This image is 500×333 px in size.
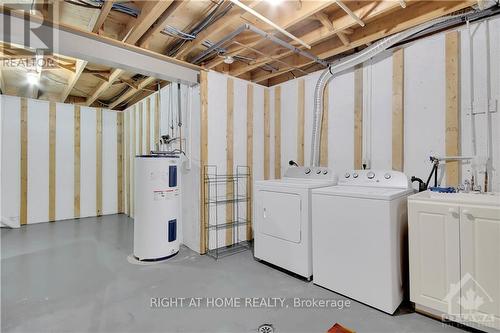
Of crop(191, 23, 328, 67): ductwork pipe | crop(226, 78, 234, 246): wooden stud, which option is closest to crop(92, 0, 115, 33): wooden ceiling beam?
crop(191, 23, 328, 67): ductwork pipe

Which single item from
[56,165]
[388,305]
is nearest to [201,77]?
[388,305]

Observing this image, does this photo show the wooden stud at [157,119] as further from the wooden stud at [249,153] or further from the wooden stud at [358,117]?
the wooden stud at [358,117]

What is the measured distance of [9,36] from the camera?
84.4 inches

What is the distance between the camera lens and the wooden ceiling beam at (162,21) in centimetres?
219

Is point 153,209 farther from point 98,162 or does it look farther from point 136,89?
point 98,162

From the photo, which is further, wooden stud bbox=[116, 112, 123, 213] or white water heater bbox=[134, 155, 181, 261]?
wooden stud bbox=[116, 112, 123, 213]

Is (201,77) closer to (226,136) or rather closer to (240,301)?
(226,136)

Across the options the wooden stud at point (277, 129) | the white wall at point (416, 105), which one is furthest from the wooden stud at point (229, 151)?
the white wall at point (416, 105)

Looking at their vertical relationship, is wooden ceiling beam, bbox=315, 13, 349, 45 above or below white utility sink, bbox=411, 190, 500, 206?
above

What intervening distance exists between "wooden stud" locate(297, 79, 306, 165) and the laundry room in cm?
5

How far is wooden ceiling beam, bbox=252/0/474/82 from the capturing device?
2.25 meters

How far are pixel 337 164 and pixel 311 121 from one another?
753 millimetres

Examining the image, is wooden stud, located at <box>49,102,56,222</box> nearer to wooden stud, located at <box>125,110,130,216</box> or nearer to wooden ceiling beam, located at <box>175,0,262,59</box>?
wooden stud, located at <box>125,110,130,216</box>

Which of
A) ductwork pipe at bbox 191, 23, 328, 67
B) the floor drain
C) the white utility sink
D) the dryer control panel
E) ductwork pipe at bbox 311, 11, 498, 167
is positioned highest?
ductwork pipe at bbox 191, 23, 328, 67
